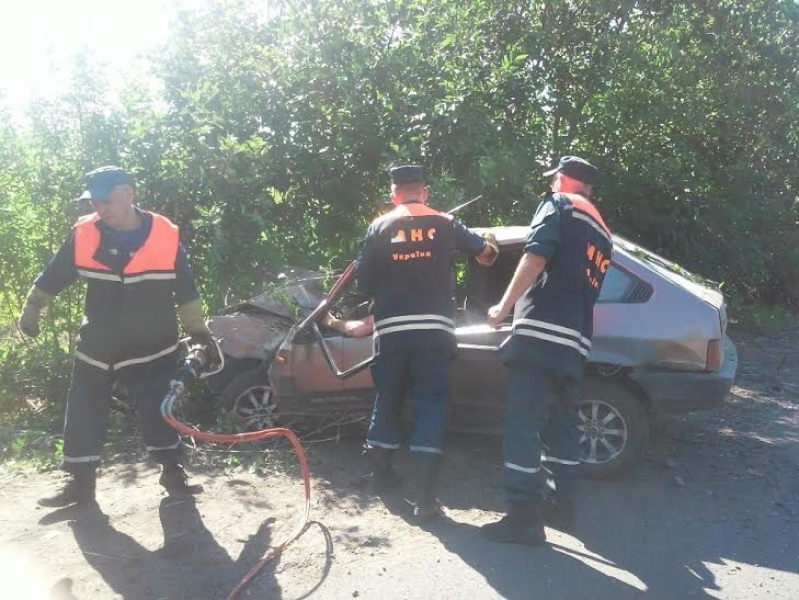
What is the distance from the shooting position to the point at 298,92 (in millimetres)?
6555

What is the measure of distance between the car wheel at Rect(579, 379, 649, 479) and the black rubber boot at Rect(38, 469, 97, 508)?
2.92 meters

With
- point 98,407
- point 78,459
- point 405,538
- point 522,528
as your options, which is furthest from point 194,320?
point 522,528

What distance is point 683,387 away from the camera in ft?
14.7

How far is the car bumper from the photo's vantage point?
4465 mm

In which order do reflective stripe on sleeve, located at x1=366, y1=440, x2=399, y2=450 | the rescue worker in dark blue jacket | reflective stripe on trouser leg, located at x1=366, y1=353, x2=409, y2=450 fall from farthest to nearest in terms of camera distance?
1. reflective stripe on sleeve, located at x1=366, y1=440, x2=399, y2=450
2. reflective stripe on trouser leg, located at x1=366, y1=353, x2=409, y2=450
3. the rescue worker in dark blue jacket

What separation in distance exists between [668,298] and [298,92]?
3.74m

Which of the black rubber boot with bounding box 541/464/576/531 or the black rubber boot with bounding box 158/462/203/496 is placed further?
the black rubber boot with bounding box 158/462/203/496

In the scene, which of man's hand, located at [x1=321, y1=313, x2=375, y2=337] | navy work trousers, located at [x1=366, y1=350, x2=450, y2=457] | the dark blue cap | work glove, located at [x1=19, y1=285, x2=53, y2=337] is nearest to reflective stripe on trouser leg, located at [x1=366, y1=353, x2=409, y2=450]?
navy work trousers, located at [x1=366, y1=350, x2=450, y2=457]

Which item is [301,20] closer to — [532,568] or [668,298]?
[668,298]

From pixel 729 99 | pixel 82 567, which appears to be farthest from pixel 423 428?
pixel 729 99

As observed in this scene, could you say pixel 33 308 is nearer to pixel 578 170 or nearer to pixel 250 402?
pixel 250 402

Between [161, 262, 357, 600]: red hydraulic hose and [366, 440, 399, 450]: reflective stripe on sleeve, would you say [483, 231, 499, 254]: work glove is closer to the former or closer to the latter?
[161, 262, 357, 600]: red hydraulic hose

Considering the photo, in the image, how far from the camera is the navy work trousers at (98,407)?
4.17 m

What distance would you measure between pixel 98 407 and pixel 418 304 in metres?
1.91
